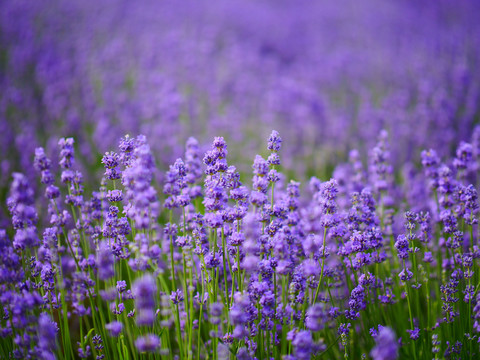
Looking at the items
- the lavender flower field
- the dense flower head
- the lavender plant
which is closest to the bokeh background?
the lavender flower field

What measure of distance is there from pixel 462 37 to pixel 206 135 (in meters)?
7.74

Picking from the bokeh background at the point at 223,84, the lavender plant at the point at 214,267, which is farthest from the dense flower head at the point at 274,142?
the bokeh background at the point at 223,84

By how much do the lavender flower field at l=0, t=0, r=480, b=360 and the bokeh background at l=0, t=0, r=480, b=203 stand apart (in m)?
0.05

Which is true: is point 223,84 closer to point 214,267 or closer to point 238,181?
point 238,181

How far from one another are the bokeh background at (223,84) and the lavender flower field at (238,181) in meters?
0.05

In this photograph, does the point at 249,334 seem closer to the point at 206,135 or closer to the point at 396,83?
the point at 206,135

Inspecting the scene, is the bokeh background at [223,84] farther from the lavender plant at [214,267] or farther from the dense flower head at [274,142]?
the dense flower head at [274,142]

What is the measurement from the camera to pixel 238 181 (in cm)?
214

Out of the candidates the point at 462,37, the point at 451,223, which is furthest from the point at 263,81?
the point at 451,223

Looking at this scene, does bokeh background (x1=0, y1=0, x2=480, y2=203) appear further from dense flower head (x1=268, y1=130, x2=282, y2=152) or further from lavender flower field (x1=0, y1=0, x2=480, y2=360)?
dense flower head (x1=268, y1=130, x2=282, y2=152)

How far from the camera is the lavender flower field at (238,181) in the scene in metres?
1.96

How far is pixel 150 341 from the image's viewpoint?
59.6 inches

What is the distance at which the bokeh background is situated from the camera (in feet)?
19.6

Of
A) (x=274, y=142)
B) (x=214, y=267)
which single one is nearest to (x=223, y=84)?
(x=274, y=142)
